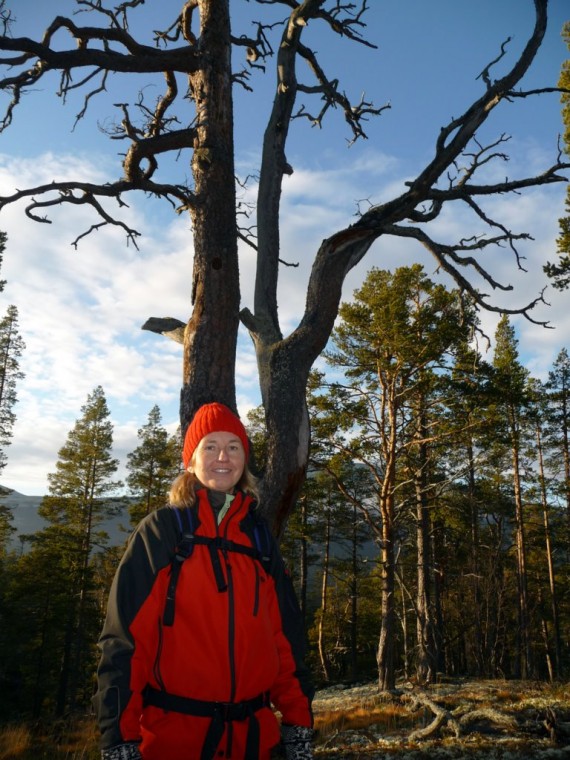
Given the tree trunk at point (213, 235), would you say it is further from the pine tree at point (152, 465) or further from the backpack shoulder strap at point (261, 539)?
the pine tree at point (152, 465)

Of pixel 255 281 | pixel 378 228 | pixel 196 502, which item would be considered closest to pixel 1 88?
pixel 255 281

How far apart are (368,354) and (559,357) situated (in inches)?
798

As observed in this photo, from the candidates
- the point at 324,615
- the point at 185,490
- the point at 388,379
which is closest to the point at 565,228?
the point at 388,379

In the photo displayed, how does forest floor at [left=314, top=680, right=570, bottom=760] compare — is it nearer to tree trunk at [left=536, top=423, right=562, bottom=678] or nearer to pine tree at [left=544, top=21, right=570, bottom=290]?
pine tree at [left=544, top=21, right=570, bottom=290]

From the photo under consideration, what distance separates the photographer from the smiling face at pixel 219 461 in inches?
112

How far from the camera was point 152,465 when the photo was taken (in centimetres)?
2930

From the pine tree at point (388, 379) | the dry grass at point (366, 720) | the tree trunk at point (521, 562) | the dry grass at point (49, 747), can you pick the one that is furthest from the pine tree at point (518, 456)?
the dry grass at point (49, 747)

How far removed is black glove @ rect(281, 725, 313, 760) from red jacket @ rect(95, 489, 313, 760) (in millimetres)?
33

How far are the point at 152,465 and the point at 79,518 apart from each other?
4713mm

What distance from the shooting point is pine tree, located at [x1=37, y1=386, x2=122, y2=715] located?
2527 centimetres

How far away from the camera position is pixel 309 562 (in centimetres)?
3039

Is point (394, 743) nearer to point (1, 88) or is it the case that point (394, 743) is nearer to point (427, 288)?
point (1, 88)

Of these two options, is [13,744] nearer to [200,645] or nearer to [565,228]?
[200,645]

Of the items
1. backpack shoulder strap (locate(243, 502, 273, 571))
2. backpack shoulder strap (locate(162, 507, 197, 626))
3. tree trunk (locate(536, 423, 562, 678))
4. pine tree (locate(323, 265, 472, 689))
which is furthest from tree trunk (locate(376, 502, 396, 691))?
tree trunk (locate(536, 423, 562, 678))
